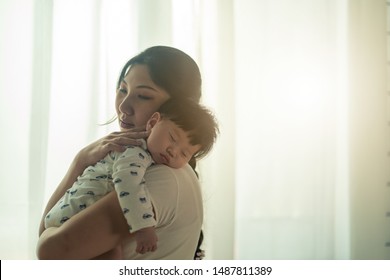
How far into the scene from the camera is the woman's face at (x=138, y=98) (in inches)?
35.7

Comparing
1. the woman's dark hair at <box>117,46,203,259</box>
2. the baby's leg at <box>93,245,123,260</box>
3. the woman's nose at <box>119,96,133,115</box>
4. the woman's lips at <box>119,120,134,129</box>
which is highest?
the woman's dark hair at <box>117,46,203,259</box>

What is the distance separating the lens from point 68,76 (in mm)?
1147

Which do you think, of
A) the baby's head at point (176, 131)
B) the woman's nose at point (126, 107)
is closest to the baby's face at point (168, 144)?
the baby's head at point (176, 131)

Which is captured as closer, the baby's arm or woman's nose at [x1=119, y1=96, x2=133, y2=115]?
the baby's arm

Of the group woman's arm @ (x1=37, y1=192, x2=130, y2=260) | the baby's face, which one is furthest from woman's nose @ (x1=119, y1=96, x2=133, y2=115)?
woman's arm @ (x1=37, y1=192, x2=130, y2=260)

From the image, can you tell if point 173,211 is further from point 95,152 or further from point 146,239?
point 95,152

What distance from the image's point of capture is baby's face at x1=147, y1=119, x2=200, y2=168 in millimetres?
857

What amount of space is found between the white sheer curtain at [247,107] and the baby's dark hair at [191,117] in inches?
9.9

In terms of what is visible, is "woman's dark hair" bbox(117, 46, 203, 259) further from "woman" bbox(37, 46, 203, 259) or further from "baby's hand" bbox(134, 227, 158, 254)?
"baby's hand" bbox(134, 227, 158, 254)

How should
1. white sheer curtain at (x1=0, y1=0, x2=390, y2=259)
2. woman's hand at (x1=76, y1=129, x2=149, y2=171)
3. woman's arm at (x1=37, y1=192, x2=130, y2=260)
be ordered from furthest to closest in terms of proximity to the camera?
white sheer curtain at (x1=0, y1=0, x2=390, y2=259)
woman's hand at (x1=76, y1=129, x2=149, y2=171)
woman's arm at (x1=37, y1=192, x2=130, y2=260)

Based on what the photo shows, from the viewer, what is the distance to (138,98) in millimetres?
924

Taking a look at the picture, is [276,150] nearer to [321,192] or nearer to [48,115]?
[321,192]

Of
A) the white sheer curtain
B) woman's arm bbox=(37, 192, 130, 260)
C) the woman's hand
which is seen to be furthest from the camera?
the white sheer curtain
